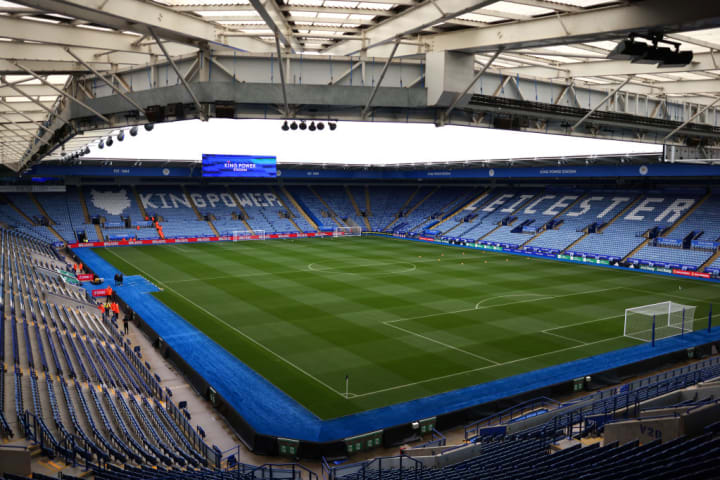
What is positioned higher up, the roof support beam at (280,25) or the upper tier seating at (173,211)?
the roof support beam at (280,25)

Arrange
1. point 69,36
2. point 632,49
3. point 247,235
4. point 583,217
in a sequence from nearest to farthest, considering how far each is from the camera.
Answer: point 632,49 → point 69,36 → point 583,217 → point 247,235

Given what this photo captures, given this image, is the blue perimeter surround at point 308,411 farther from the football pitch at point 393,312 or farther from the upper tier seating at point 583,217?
the upper tier seating at point 583,217

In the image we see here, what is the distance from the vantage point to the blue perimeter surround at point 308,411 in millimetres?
16469

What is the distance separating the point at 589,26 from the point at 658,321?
22.6 m

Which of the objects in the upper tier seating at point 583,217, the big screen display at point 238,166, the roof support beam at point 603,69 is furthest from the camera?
the big screen display at point 238,166

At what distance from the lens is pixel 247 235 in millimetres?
64875

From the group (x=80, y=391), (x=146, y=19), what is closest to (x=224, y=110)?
(x=146, y=19)

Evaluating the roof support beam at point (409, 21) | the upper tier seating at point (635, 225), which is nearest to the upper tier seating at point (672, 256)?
the upper tier seating at point (635, 225)

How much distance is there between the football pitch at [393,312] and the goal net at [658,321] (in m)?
0.73

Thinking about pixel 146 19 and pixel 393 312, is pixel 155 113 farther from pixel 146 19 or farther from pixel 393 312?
pixel 393 312

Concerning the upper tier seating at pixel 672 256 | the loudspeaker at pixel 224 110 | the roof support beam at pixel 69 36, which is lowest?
the upper tier seating at pixel 672 256

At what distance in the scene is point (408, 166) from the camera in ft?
229

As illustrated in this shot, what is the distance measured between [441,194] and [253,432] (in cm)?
6503

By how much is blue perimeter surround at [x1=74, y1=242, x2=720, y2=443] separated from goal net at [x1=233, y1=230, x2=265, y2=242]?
37468 mm
